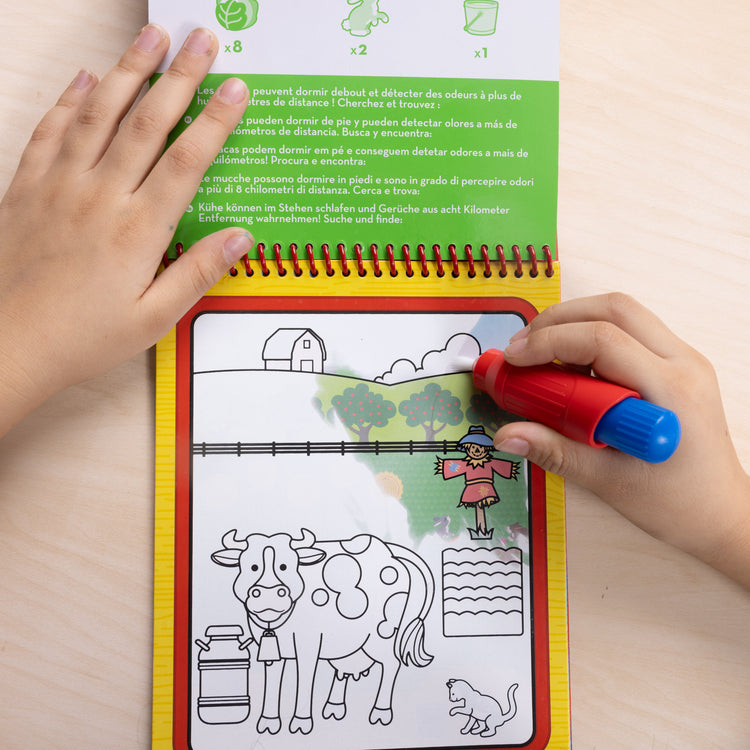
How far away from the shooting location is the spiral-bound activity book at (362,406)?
533 millimetres

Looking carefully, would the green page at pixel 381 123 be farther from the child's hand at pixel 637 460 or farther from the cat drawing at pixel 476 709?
the cat drawing at pixel 476 709

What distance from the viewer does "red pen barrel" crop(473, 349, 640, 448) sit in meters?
0.46

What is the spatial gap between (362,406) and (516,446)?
13 cm

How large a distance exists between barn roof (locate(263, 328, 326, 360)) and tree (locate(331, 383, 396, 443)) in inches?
2.2

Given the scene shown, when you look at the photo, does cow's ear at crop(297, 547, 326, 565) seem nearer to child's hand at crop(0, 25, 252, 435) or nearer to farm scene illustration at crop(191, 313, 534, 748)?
farm scene illustration at crop(191, 313, 534, 748)

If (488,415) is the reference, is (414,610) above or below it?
below

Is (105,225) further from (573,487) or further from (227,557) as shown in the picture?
(573,487)

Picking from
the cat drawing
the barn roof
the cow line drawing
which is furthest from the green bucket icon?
the cat drawing

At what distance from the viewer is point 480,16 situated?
1.79 ft

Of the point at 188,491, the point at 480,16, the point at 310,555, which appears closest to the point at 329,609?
the point at 310,555

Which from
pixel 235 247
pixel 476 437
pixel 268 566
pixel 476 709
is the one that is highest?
pixel 235 247

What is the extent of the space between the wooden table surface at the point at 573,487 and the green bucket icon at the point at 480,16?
7cm

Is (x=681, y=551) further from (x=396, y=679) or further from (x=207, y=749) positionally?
(x=207, y=749)

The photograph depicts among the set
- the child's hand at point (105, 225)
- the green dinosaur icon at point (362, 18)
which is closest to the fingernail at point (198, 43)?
the child's hand at point (105, 225)
